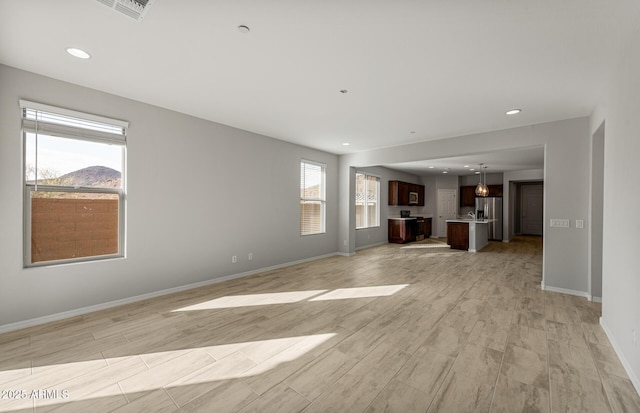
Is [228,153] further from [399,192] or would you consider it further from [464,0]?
[399,192]

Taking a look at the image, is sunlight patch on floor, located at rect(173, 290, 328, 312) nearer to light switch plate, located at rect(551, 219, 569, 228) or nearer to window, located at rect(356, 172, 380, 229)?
light switch plate, located at rect(551, 219, 569, 228)

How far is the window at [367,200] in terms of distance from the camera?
854 centimetres

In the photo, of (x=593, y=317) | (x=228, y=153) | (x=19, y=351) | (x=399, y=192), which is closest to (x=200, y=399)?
(x=19, y=351)

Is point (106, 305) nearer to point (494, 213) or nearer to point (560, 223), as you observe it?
point (560, 223)

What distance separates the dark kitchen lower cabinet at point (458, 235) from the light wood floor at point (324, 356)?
4.11 meters

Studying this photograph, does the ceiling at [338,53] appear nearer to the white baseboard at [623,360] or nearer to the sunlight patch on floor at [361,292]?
the white baseboard at [623,360]

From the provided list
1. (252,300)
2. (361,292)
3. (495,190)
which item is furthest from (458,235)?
(252,300)

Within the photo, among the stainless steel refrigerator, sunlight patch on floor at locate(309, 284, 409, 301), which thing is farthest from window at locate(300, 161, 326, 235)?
the stainless steel refrigerator

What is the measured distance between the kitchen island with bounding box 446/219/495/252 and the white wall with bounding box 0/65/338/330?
4938 millimetres

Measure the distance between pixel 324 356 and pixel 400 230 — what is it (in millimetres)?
7490

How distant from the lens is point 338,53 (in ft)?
8.20

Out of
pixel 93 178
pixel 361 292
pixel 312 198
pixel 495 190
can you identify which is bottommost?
pixel 361 292

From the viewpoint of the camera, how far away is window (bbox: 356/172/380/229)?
8539 millimetres

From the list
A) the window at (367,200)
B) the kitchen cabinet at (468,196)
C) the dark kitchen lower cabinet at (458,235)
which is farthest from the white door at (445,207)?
the window at (367,200)
